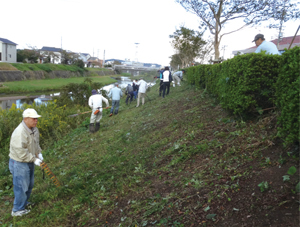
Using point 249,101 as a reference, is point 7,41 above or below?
above

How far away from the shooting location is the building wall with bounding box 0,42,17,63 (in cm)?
4987

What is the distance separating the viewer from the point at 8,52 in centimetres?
5141

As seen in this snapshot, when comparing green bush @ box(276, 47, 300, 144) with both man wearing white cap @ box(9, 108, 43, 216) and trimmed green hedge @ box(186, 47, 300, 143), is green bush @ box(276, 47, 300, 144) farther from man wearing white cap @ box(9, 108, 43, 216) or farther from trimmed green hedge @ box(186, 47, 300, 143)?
man wearing white cap @ box(9, 108, 43, 216)

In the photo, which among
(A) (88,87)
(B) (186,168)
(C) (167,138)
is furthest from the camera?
(A) (88,87)

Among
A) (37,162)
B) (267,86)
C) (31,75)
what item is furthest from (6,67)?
(267,86)

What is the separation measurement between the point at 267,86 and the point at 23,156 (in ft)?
17.2

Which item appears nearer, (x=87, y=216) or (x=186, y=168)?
(x=87, y=216)

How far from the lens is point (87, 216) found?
4262 mm

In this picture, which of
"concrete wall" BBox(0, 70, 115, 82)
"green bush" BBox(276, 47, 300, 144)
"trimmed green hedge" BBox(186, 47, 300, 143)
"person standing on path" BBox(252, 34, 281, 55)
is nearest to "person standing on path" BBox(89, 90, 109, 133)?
"trimmed green hedge" BBox(186, 47, 300, 143)

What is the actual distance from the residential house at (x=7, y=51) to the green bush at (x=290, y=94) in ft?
191

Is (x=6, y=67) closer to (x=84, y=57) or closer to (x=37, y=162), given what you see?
(x=37, y=162)

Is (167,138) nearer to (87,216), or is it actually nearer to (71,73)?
(87,216)

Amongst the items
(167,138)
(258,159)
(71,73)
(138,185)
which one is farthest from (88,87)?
(71,73)

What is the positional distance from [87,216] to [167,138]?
308 cm
